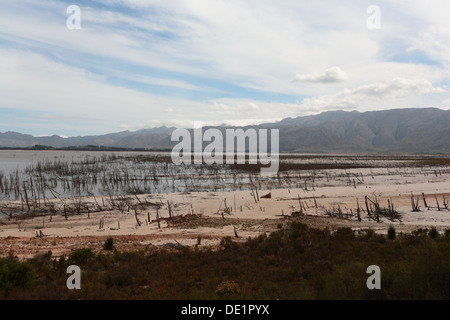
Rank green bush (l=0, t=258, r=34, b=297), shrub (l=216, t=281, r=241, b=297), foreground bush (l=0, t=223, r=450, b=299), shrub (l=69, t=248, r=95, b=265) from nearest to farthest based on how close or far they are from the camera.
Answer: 1. foreground bush (l=0, t=223, r=450, b=299)
2. shrub (l=216, t=281, r=241, b=297)
3. green bush (l=0, t=258, r=34, b=297)
4. shrub (l=69, t=248, r=95, b=265)

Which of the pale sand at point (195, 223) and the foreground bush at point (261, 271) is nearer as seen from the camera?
the foreground bush at point (261, 271)

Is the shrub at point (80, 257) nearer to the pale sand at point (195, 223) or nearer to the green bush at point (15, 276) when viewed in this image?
the green bush at point (15, 276)

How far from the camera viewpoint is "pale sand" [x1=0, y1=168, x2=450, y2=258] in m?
14.8

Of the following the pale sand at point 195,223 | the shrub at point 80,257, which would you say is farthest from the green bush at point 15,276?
the pale sand at point 195,223

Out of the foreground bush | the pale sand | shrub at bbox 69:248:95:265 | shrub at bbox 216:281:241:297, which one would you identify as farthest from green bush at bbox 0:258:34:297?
shrub at bbox 216:281:241:297

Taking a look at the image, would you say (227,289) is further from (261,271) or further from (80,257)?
(80,257)

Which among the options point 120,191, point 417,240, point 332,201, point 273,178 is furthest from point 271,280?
point 273,178

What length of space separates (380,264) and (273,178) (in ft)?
120

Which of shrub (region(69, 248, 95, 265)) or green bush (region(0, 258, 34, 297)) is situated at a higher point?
green bush (region(0, 258, 34, 297))

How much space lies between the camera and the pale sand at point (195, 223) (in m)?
14.8

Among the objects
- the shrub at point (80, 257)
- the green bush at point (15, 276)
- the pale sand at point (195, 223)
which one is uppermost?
the green bush at point (15, 276)

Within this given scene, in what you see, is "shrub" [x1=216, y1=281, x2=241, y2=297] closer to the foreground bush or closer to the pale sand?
the foreground bush

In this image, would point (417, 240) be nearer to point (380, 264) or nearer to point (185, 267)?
point (380, 264)
